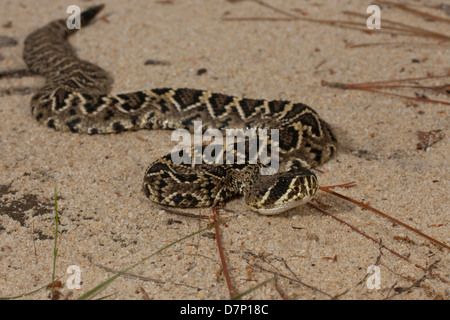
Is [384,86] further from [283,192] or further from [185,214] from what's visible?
[185,214]

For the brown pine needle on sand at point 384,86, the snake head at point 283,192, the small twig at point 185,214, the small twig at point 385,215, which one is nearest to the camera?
the small twig at point 385,215

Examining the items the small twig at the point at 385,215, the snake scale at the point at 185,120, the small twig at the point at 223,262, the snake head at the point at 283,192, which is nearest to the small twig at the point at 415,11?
the snake scale at the point at 185,120

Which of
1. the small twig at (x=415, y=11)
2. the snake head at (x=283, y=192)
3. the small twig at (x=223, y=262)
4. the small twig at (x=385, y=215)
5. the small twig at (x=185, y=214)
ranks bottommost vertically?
the small twig at (x=223, y=262)

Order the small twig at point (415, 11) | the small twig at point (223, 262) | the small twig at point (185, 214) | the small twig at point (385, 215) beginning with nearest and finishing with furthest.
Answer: the small twig at point (223, 262) → the small twig at point (385, 215) → the small twig at point (185, 214) → the small twig at point (415, 11)

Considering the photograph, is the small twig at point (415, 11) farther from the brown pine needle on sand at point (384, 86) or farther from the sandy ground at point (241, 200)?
the brown pine needle on sand at point (384, 86)

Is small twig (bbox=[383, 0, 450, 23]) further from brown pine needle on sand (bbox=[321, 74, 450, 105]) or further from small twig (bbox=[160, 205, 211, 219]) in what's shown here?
small twig (bbox=[160, 205, 211, 219])

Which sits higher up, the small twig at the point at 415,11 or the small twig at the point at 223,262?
the small twig at the point at 415,11

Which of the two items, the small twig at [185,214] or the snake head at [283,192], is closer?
the snake head at [283,192]

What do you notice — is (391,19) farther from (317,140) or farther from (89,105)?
(89,105)
